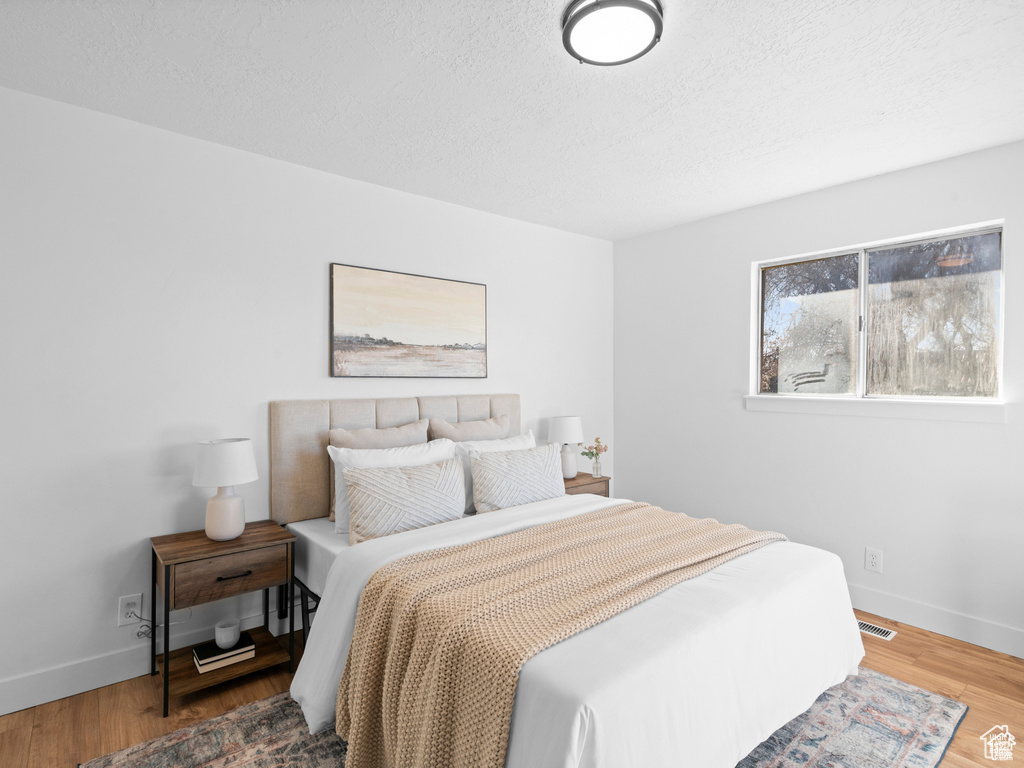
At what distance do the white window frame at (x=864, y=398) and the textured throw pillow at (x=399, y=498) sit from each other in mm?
2220

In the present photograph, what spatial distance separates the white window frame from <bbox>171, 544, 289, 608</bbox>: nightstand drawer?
3044 mm

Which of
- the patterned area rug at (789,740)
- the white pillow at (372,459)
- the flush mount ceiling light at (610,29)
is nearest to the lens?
the flush mount ceiling light at (610,29)

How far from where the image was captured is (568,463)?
3.82 meters

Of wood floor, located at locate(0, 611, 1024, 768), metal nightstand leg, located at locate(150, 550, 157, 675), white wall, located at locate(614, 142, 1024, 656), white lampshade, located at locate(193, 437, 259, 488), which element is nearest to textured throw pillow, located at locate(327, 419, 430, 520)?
Result: white lampshade, located at locate(193, 437, 259, 488)

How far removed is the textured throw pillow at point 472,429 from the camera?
3316mm

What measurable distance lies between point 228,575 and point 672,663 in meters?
1.87

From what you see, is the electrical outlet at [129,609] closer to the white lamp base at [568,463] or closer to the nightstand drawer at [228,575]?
the nightstand drawer at [228,575]

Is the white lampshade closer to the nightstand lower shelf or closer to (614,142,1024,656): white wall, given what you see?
the nightstand lower shelf

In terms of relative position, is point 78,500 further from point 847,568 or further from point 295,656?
point 847,568

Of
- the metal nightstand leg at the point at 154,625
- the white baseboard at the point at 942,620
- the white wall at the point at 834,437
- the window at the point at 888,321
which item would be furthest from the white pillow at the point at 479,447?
the white baseboard at the point at 942,620

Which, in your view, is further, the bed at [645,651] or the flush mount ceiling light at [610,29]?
the flush mount ceiling light at [610,29]

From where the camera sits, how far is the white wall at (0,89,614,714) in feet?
7.23

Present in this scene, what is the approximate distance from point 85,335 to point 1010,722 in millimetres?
4157

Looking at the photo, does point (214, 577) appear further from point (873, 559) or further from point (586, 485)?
point (873, 559)
